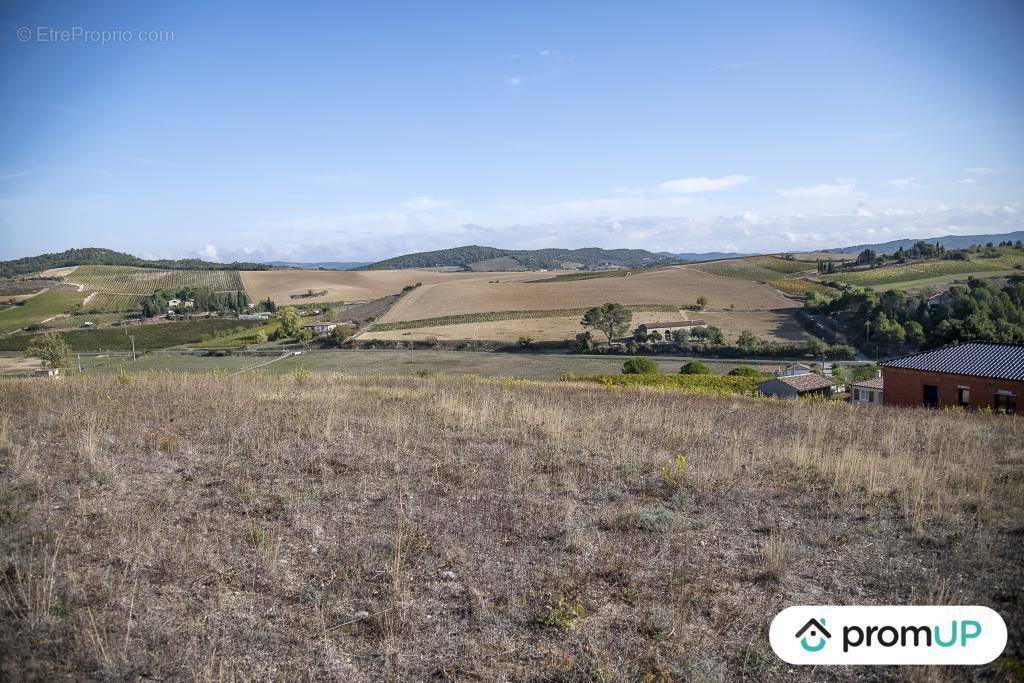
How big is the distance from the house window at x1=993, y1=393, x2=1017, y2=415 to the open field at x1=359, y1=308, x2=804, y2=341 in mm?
33526

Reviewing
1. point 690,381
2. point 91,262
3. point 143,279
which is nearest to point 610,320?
point 690,381

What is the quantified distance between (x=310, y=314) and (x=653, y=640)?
82.8 metres

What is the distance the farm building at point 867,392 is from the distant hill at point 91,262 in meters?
96.8

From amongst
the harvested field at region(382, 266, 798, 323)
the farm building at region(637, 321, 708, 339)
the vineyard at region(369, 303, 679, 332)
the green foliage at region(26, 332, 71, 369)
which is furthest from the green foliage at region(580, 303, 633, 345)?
the green foliage at region(26, 332, 71, 369)

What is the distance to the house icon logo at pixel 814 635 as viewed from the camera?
14.0ft

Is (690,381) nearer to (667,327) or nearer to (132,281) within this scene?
(667,327)

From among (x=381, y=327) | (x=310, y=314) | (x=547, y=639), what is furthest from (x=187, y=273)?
(x=547, y=639)

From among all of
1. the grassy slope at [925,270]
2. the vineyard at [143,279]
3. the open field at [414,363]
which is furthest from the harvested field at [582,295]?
the vineyard at [143,279]

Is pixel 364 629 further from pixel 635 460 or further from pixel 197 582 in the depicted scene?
pixel 635 460

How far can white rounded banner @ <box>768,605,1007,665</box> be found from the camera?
4164 millimetres

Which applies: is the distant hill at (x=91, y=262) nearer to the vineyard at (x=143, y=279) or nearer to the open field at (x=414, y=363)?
the vineyard at (x=143, y=279)

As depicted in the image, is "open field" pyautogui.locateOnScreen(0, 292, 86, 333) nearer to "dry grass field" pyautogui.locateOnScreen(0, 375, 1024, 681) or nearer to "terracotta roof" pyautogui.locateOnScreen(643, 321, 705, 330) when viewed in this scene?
"dry grass field" pyautogui.locateOnScreen(0, 375, 1024, 681)

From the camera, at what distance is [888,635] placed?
4.38 metres

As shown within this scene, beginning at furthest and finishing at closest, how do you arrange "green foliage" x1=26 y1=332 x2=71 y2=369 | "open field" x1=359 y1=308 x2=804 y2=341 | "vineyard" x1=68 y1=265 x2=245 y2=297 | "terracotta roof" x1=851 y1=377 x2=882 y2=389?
"vineyard" x1=68 y1=265 x2=245 y2=297 < "open field" x1=359 y1=308 x2=804 y2=341 < "green foliage" x1=26 y1=332 x2=71 y2=369 < "terracotta roof" x1=851 y1=377 x2=882 y2=389
